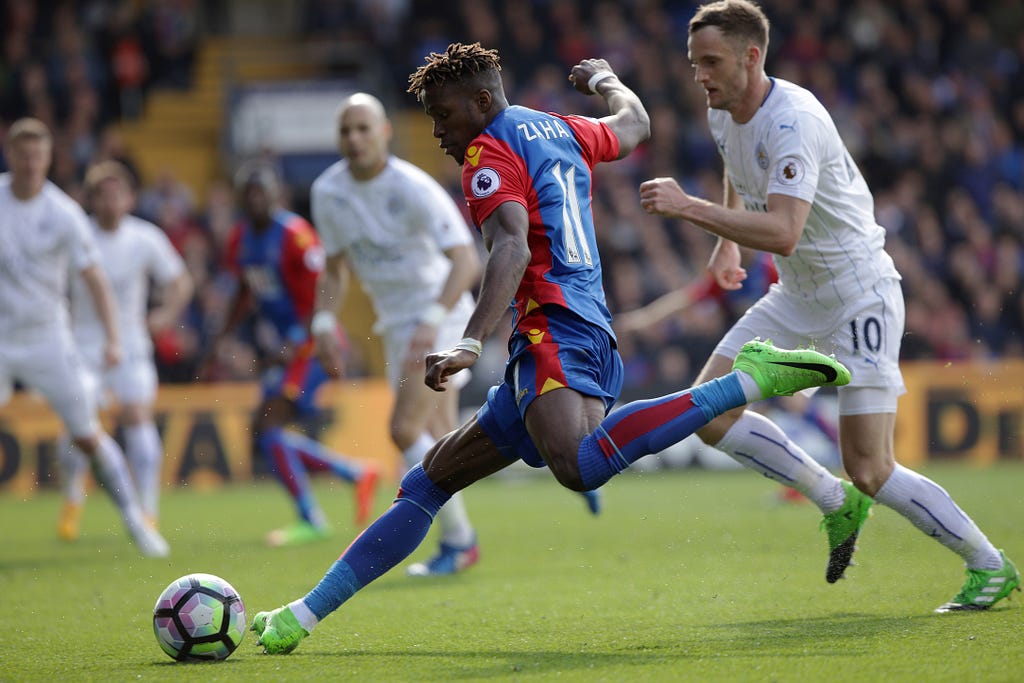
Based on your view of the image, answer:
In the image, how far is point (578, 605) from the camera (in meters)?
6.46

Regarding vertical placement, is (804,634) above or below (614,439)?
below

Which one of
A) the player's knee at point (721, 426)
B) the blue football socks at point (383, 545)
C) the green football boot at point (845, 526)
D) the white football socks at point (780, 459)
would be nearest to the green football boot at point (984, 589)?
the green football boot at point (845, 526)

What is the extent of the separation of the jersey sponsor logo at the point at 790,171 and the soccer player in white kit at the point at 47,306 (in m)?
5.43

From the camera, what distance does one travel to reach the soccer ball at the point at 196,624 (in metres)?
5.21

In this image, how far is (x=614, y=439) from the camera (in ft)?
16.5

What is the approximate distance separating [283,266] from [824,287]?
5499 mm

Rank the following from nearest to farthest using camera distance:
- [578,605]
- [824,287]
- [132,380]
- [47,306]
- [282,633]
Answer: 1. [282,633]
2. [824,287]
3. [578,605]
4. [47,306]
5. [132,380]

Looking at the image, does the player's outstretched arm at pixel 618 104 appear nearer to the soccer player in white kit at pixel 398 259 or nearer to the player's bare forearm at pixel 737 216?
the player's bare forearm at pixel 737 216

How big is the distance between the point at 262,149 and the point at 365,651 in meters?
15.2

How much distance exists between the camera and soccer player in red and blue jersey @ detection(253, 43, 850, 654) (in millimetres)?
5023

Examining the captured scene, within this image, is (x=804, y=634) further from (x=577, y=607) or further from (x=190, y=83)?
(x=190, y=83)

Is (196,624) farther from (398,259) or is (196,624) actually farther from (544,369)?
(398,259)

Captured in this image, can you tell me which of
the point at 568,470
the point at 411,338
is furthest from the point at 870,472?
the point at 411,338

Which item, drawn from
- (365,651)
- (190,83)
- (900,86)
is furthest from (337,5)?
(365,651)
